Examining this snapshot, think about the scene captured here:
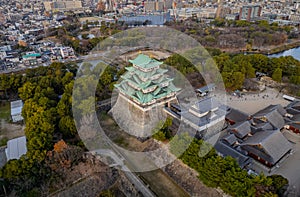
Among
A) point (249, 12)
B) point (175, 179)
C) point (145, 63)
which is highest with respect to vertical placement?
point (249, 12)

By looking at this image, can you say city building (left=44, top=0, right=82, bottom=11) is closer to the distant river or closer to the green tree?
the distant river

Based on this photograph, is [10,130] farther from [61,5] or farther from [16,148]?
[61,5]

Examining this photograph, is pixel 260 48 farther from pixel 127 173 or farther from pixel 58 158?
pixel 58 158

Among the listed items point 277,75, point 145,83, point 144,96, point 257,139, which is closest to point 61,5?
point 145,83

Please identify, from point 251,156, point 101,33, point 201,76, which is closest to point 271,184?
point 251,156

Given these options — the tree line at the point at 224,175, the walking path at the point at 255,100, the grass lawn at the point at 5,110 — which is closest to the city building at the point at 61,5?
the grass lawn at the point at 5,110

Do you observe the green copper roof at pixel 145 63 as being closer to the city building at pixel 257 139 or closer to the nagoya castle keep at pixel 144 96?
the nagoya castle keep at pixel 144 96
